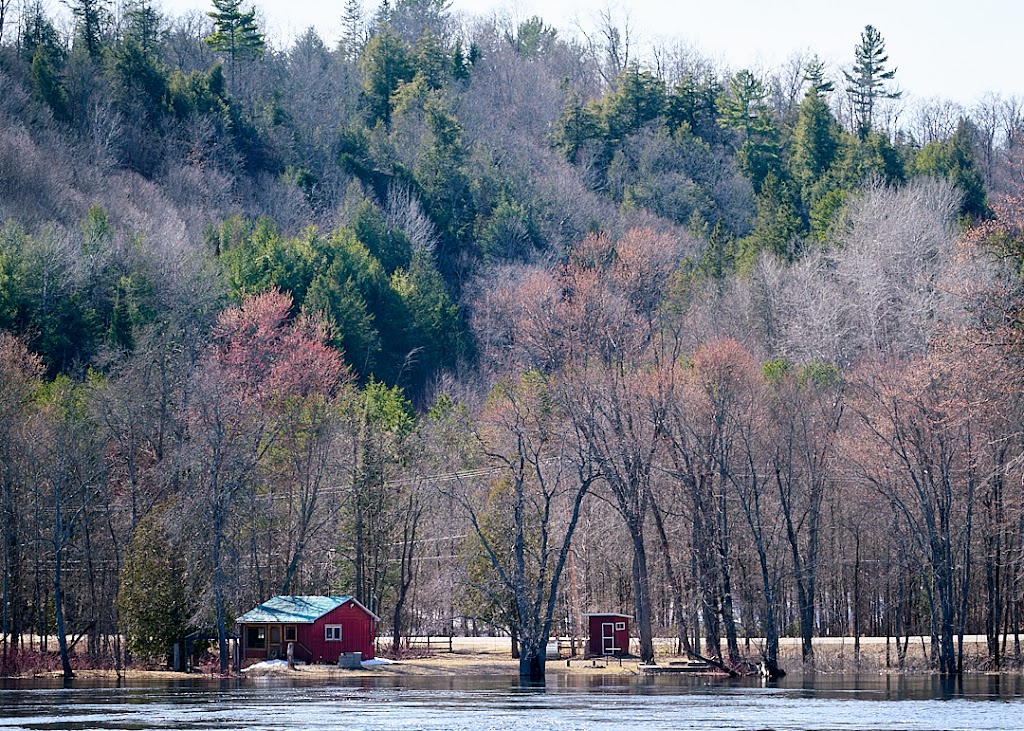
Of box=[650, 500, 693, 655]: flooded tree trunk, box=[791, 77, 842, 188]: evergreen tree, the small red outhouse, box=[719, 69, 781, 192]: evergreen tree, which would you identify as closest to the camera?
box=[650, 500, 693, 655]: flooded tree trunk

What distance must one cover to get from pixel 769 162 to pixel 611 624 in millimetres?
69701

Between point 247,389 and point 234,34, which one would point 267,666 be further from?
point 234,34

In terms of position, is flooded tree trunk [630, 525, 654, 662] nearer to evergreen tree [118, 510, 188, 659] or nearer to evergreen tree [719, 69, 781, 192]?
evergreen tree [118, 510, 188, 659]

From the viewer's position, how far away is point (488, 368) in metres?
112

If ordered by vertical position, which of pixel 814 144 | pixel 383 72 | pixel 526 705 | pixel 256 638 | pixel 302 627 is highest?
pixel 383 72

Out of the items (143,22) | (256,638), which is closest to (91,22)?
(143,22)

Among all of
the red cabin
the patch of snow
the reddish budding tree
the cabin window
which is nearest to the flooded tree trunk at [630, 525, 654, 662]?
the red cabin

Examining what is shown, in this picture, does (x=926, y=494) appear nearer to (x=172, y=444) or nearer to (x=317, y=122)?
(x=172, y=444)

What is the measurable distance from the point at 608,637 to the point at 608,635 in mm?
94

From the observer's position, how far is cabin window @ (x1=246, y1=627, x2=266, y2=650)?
6919cm

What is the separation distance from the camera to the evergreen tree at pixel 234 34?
138000 millimetres

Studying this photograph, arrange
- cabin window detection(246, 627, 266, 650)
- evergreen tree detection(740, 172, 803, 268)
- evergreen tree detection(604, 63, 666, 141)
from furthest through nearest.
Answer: evergreen tree detection(604, 63, 666, 141) < evergreen tree detection(740, 172, 803, 268) < cabin window detection(246, 627, 266, 650)

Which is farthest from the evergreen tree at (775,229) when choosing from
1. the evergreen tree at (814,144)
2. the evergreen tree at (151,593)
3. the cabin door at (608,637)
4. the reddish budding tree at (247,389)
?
the evergreen tree at (151,593)

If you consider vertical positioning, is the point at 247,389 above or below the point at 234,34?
below
